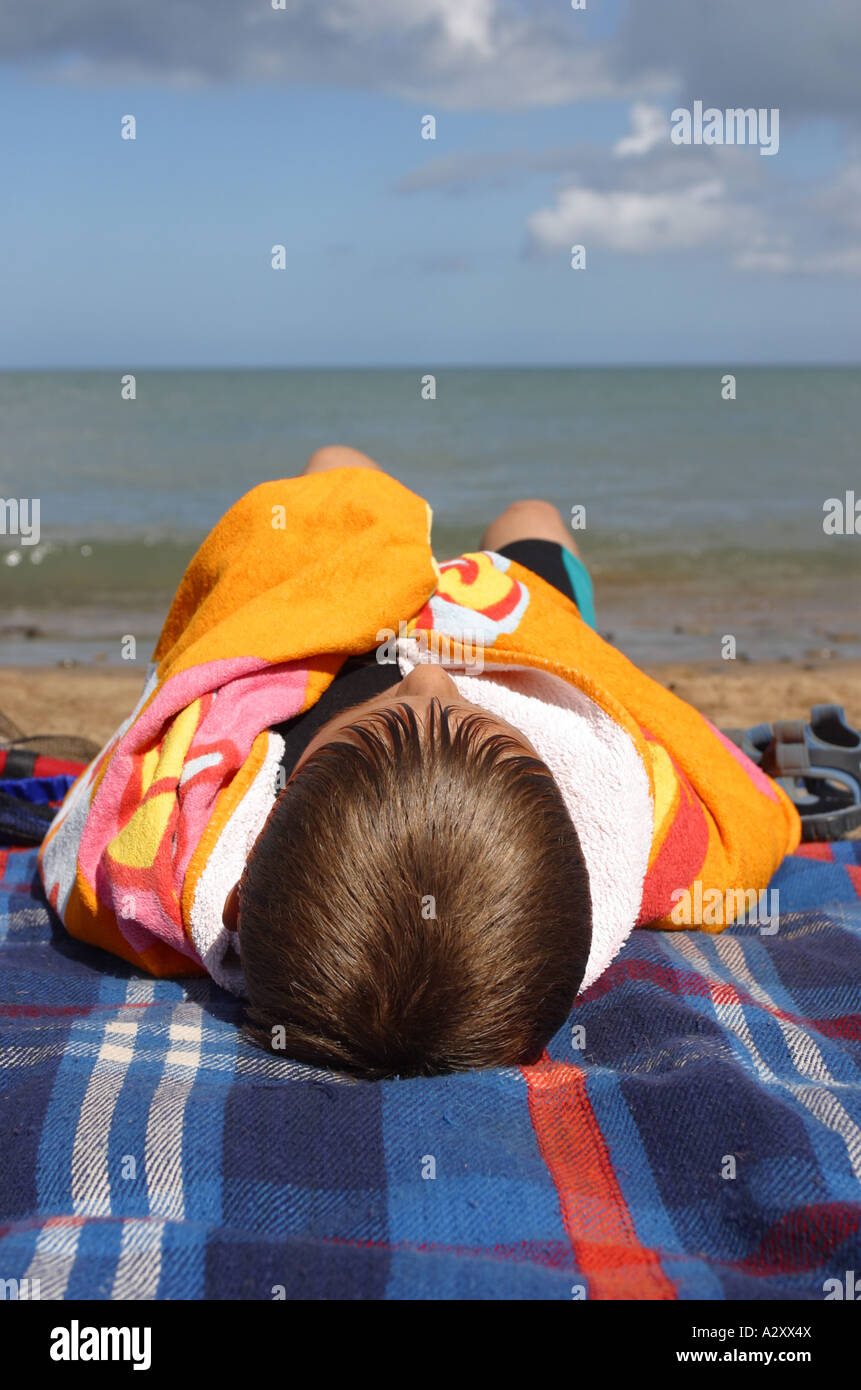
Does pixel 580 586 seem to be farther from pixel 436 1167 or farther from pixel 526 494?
pixel 526 494

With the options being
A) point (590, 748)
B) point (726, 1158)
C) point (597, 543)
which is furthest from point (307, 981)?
point (597, 543)

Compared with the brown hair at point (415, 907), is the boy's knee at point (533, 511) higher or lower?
higher

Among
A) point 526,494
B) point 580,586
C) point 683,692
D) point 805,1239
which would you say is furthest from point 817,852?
point 526,494

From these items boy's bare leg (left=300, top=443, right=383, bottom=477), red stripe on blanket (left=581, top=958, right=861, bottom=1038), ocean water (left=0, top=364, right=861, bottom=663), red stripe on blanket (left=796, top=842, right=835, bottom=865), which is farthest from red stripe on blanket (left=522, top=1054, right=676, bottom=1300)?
ocean water (left=0, top=364, right=861, bottom=663)

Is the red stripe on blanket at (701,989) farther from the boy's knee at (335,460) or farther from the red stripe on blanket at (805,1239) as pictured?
the boy's knee at (335,460)

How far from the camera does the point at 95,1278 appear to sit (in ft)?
3.48

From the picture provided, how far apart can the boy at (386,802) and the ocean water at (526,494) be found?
13.4ft

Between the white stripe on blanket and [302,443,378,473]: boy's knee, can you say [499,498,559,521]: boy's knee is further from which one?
the white stripe on blanket

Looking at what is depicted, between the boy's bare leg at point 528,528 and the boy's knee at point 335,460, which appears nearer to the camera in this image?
the boy's knee at point 335,460

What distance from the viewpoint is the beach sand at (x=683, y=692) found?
15.7 feet

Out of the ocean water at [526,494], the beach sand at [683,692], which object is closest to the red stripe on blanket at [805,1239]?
the beach sand at [683,692]
